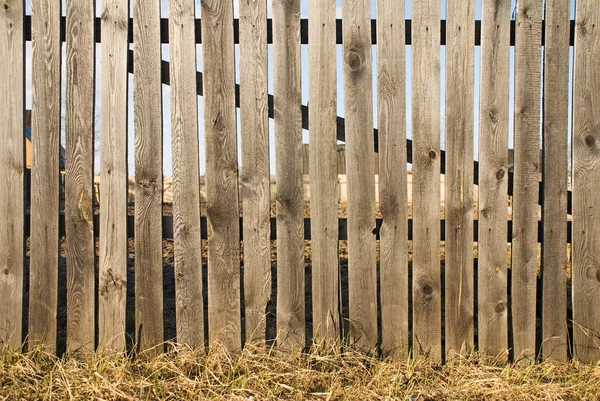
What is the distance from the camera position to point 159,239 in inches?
106

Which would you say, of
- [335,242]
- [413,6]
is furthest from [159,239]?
[413,6]

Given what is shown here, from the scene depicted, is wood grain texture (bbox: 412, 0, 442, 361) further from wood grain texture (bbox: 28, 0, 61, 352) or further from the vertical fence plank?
wood grain texture (bbox: 28, 0, 61, 352)

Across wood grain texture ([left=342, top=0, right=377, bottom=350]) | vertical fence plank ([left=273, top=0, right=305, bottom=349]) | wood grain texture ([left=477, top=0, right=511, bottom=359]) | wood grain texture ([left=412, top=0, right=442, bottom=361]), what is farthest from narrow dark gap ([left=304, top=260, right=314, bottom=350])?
wood grain texture ([left=477, top=0, right=511, bottom=359])

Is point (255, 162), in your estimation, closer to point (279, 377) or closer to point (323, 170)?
point (323, 170)

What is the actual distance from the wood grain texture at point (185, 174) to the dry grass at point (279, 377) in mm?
184

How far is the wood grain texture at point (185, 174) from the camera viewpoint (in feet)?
8.59

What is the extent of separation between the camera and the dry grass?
7.96 feet

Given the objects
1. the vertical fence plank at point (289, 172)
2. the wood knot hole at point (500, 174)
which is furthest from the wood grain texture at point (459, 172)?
the vertical fence plank at point (289, 172)

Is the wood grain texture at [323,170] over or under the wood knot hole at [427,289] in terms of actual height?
over

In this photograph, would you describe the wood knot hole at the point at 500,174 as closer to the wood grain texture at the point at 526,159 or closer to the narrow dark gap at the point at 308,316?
the wood grain texture at the point at 526,159

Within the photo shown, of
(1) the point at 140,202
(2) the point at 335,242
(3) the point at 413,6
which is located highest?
(3) the point at 413,6

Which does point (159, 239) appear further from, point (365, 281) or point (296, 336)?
point (365, 281)

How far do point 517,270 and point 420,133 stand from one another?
822 millimetres

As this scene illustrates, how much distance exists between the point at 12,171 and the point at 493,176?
2.30 metres
